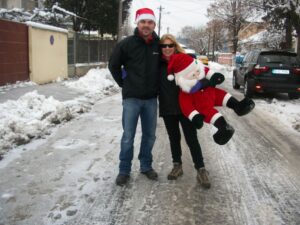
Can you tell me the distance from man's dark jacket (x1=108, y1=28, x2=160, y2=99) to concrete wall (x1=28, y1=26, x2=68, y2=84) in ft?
37.3

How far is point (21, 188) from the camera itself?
4.70 metres

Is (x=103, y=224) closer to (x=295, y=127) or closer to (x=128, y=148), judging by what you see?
(x=128, y=148)

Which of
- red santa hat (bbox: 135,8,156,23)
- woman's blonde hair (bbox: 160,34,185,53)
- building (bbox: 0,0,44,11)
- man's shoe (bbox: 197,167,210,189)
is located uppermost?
building (bbox: 0,0,44,11)

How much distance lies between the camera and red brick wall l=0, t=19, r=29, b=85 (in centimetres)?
1336

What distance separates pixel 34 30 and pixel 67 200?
1248 cm

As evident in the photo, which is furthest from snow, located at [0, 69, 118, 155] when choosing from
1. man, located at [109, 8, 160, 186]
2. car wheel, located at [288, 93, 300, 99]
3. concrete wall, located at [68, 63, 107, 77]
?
concrete wall, located at [68, 63, 107, 77]

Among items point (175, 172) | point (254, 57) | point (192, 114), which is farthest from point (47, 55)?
point (192, 114)

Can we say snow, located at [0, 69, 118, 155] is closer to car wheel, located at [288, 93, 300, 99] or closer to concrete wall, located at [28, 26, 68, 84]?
concrete wall, located at [28, 26, 68, 84]

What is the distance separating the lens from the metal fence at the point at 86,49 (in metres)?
21.0

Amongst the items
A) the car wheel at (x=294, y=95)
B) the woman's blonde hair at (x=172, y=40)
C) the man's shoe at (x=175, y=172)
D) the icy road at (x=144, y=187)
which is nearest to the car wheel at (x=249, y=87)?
the car wheel at (x=294, y=95)

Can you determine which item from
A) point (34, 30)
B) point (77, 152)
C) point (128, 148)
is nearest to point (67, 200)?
point (128, 148)

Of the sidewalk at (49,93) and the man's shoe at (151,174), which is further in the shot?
the sidewalk at (49,93)

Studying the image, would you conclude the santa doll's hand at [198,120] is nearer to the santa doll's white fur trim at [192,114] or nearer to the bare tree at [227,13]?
the santa doll's white fur trim at [192,114]

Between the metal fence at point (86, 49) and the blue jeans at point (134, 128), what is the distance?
16.1 metres
